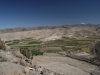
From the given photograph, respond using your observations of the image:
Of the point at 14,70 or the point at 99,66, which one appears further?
the point at 99,66

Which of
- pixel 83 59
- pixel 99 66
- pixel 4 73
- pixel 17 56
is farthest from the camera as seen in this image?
pixel 83 59

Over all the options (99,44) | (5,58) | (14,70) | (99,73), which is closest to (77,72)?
(99,73)

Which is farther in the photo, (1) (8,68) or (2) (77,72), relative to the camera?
(2) (77,72)

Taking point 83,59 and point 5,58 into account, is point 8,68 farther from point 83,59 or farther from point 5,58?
point 83,59

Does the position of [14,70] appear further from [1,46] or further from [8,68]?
[1,46]

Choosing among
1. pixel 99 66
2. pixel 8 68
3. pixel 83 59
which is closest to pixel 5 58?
pixel 8 68

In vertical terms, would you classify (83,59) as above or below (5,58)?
below

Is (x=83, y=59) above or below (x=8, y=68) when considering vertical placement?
below

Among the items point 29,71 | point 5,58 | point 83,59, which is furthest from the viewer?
point 83,59

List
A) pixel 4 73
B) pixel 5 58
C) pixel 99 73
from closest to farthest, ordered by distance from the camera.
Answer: pixel 4 73 → pixel 5 58 → pixel 99 73
